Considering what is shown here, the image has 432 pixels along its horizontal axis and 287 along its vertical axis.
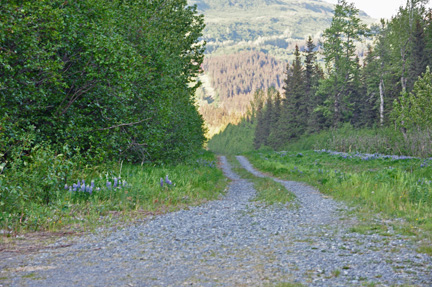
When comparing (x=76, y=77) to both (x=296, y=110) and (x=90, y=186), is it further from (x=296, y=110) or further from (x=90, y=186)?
(x=296, y=110)

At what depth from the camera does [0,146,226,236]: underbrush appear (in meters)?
7.54

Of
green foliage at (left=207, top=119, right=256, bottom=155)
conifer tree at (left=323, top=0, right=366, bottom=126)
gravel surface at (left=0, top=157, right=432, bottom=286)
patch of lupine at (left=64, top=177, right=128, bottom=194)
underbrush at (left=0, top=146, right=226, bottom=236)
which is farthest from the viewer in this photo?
green foliage at (left=207, top=119, right=256, bottom=155)

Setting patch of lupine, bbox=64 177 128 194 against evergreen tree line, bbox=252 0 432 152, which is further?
evergreen tree line, bbox=252 0 432 152

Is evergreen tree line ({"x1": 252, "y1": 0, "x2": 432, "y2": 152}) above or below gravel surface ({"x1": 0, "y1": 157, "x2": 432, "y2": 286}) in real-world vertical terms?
above

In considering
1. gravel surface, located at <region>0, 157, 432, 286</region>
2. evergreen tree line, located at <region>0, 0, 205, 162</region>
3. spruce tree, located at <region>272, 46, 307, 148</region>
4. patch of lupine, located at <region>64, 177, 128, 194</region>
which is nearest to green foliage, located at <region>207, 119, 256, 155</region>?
spruce tree, located at <region>272, 46, 307, 148</region>

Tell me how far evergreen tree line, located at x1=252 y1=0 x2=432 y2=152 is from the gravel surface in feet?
107

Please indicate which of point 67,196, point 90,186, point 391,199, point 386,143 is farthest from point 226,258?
point 386,143

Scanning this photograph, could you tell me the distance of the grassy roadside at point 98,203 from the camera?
7.37m

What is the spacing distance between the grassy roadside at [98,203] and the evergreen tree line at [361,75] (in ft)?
102

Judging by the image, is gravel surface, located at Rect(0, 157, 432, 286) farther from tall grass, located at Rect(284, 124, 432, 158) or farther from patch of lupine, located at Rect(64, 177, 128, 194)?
tall grass, located at Rect(284, 124, 432, 158)

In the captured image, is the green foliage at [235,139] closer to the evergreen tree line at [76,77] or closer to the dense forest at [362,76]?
the dense forest at [362,76]

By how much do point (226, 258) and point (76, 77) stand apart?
29.4ft

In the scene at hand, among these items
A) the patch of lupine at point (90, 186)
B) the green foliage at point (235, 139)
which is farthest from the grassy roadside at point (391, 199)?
the green foliage at point (235, 139)

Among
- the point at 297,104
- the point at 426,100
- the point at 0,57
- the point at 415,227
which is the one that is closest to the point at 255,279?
the point at 415,227
